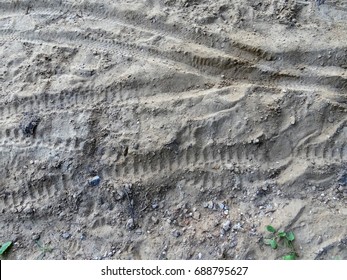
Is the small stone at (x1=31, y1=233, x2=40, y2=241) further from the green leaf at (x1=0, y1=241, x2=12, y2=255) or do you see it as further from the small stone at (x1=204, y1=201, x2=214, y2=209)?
the small stone at (x1=204, y1=201, x2=214, y2=209)

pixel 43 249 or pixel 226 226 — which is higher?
pixel 226 226

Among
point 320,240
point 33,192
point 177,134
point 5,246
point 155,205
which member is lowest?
point 5,246

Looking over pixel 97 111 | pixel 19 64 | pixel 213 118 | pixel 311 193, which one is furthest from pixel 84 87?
pixel 311 193

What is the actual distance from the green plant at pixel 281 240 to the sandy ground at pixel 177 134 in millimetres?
36

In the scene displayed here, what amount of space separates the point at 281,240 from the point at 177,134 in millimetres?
967

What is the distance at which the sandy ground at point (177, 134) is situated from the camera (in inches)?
110

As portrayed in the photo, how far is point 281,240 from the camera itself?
2699 mm

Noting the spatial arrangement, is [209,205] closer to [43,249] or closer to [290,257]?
[290,257]

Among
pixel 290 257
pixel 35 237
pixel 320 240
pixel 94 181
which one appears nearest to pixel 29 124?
pixel 94 181

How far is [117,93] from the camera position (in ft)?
10.4

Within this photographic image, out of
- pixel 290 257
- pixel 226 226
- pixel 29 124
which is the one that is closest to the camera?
pixel 290 257

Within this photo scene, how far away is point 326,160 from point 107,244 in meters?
1.55

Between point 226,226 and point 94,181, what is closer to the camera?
point 226,226

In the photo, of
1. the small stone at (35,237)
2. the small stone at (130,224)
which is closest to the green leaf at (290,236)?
the small stone at (130,224)
